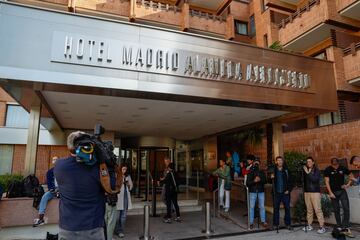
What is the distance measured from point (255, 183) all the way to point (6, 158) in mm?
13664

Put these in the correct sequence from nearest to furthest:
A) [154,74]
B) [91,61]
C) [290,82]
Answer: [91,61] → [154,74] → [290,82]

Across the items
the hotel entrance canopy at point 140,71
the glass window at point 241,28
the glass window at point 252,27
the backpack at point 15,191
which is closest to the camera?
the hotel entrance canopy at point 140,71

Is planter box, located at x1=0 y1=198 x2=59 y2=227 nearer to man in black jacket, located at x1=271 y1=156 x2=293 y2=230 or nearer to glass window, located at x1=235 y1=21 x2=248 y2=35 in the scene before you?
man in black jacket, located at x1=271 y1=156 x2=293 y2=230

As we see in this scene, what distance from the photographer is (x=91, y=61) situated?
20.8 ft

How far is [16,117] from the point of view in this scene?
1608 centimetres

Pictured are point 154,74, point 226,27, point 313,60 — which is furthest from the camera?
point 226,27

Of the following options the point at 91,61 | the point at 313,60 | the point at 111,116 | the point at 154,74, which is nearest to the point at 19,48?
the point at 91,61

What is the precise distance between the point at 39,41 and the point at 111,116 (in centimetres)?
360

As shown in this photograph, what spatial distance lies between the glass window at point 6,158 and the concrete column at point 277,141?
44.3 ft

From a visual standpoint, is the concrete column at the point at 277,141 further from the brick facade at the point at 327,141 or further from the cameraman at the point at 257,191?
the brick facade at the point at 327,141

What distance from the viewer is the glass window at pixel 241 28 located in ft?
66.5

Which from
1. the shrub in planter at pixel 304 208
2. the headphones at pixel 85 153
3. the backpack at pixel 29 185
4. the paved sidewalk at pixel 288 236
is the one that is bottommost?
the paved sidewalk at pixel 288 236

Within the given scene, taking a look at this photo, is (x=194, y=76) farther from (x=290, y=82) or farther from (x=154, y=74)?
(x=290, y=82)

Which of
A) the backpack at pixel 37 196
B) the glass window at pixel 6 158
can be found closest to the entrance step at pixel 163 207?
the backpack at pixel 37 196
